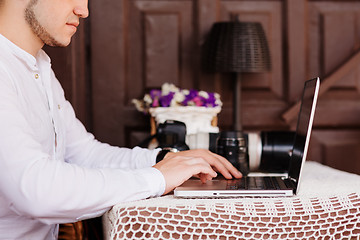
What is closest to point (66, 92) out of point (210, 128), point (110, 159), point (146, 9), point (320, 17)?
point (146, 9)

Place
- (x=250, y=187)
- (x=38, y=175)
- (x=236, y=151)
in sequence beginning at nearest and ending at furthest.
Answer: (x=38, y=175) < (x=250, y=187) < (x=236, y=151)

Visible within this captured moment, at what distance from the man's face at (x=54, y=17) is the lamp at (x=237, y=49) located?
89cm

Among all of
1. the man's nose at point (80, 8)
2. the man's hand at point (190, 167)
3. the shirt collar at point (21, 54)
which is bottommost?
the man's hand at point (190, 167)

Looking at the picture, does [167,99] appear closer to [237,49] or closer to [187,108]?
[187,108]

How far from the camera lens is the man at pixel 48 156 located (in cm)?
77

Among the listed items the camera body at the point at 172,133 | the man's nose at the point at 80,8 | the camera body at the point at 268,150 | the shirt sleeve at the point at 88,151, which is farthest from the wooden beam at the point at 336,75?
the man's nose at the point at 80,8

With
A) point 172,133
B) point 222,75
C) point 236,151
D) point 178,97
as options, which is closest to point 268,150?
point 236,151

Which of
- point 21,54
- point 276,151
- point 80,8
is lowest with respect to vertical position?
point 276,151

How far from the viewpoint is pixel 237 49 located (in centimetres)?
189

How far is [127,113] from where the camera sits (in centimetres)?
212

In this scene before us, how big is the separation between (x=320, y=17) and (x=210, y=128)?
913 millimetres

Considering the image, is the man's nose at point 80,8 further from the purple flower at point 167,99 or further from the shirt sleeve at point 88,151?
the purple flower at point 167,99

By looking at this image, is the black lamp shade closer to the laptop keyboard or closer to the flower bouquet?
the flower bouquet

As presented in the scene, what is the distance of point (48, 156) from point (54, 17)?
0.39 metres
